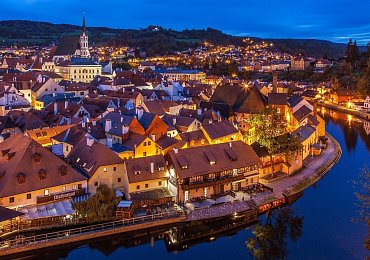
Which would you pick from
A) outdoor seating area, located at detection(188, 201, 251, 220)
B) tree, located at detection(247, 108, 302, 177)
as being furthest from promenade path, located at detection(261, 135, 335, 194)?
outdoor seating area, located at detection(188, 201, 251, 220)

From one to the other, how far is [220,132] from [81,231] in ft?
53.1

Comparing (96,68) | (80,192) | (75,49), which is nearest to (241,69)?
(75,49)

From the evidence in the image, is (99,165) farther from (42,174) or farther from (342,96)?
(342,96)

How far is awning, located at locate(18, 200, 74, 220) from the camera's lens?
75.2 feet

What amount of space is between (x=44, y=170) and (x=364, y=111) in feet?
184

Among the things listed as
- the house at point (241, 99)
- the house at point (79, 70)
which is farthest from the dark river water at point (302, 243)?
the house at point (79, 70)

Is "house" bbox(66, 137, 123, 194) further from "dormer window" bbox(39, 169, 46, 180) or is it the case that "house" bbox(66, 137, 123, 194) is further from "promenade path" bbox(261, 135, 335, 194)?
"promenade path" bbox(261, 135, 335, 194)

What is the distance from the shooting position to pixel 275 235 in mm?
24047

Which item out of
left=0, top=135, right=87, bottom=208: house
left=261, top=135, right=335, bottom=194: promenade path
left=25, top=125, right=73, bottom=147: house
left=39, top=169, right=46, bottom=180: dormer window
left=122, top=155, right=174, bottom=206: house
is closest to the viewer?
left=0, top=135, right=87, bottom=208: house

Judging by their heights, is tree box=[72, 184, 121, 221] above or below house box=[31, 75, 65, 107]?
below

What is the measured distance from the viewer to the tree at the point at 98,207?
23672 mm

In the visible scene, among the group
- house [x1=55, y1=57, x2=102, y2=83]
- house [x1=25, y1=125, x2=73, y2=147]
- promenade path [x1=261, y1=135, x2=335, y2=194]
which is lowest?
promenade path [x1=261, y1=135, x2=335, y2=194]

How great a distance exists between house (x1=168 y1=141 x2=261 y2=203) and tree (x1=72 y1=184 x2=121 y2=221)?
14.0 feet

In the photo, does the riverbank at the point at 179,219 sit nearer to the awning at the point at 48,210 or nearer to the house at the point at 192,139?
the awning at the point at 48,210
